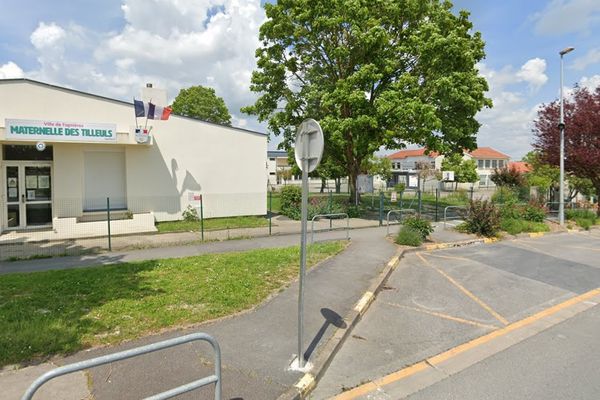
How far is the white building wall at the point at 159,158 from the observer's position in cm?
1309

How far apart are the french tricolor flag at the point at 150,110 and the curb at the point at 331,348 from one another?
11095 mm

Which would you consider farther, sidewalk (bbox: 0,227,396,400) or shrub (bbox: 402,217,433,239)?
shrub (bbox: 402,217,433,239)

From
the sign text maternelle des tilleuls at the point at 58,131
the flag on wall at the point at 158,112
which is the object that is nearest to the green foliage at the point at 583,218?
the flag on wall at the point at 158,112

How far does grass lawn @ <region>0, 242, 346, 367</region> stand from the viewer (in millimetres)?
4551

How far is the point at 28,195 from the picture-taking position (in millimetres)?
13242

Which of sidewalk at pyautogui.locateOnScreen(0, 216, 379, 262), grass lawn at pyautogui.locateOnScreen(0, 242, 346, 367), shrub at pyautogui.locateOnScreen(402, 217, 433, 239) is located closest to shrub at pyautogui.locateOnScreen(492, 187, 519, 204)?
shrub at pyautogui.locateOnScreen(402, 217, 433, 239)

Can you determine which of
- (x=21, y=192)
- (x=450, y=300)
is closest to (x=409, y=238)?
(x=450, y=300)

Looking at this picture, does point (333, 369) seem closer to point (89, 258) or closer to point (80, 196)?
point (89, 258)

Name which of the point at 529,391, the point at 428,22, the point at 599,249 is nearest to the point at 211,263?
→ the point at 529,391

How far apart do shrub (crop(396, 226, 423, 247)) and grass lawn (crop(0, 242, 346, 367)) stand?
12.0 ft

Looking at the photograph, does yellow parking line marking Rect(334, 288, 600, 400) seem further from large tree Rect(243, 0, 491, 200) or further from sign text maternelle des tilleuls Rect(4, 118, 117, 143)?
sign text maternelle des tilleuls Rect(4, 118, 117, 143)

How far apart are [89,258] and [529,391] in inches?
388

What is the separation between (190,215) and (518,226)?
13.7 meters

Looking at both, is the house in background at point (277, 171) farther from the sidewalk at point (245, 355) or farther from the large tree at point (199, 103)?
the sidewalk at point (245, 355)
